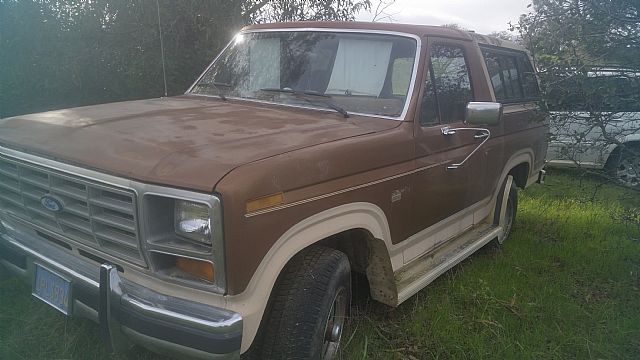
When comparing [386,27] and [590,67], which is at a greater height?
[386,27]

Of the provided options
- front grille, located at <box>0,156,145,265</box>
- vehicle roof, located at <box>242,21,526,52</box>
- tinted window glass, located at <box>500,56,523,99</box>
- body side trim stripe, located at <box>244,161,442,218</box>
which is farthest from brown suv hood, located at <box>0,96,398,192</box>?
tinted window glass, located at <box>500,56,523,99</box>

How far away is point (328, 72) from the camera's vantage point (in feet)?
11.3

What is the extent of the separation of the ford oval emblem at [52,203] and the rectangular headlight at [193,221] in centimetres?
76

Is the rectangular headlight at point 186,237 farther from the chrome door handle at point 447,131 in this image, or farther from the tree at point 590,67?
the tree at point 590,67

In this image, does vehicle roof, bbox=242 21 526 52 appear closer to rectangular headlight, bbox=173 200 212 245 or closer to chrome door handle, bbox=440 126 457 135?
chrome door handle, bbox=440 126 457 135

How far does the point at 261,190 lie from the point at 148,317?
71 centimetres

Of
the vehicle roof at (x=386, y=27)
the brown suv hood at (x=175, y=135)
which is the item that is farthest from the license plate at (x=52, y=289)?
the vehicle roof at (x=386, y=27)

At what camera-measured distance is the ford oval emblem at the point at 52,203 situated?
2492 mm

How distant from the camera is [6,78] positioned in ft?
19.1

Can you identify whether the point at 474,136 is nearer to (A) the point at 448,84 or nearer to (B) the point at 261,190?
(A) the point at 448,84

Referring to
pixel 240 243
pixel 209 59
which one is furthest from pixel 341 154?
pixel 209 59

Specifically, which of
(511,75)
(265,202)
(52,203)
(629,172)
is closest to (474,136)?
(629,172)

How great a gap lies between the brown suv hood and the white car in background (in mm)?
1760

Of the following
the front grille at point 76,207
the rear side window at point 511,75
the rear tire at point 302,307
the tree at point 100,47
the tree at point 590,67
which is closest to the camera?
the front grille at point 76,207
